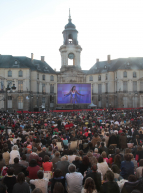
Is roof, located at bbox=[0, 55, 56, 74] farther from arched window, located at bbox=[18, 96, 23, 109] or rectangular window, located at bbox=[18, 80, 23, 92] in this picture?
arched window, located at bbox=[18, 96, 23, 109]

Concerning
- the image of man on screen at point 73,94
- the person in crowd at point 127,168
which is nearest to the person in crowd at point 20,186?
the person in crowd at point 127,168

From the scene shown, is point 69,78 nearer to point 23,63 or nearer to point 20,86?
point 23,63

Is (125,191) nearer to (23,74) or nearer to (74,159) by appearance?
(74,159)

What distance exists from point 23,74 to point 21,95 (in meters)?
5.09

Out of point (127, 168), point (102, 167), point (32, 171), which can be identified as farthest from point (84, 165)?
point (32, 171)

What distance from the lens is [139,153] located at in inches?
322

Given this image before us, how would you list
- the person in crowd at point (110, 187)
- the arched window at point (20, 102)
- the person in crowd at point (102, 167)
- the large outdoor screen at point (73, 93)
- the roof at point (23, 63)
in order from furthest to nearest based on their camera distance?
the roof at point (23, 63) → the arched window at point (20, 102) → the large outdoor screen at point (73, 93) → the person in crowd at point (102, 167) → the person in crowd at point (110, 187)

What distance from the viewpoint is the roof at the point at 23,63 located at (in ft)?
163

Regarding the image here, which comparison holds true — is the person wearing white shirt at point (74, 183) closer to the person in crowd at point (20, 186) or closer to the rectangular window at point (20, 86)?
the person in crowd at point (20, 186)

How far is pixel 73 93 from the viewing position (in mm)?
43844

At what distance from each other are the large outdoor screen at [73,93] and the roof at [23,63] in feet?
42.0

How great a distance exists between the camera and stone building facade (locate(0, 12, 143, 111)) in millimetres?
49219

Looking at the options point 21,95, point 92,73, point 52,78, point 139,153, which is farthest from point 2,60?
point 139,153

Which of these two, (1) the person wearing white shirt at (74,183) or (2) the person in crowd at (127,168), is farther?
(2) the person in crowd at (127,168)
